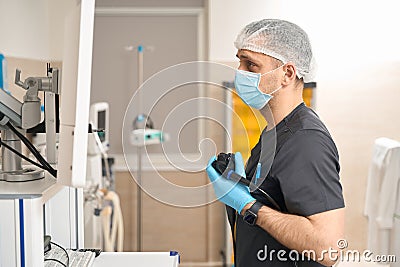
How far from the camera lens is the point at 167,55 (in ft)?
12.4

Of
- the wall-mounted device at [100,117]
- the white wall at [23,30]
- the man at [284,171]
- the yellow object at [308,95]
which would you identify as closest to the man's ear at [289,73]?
the man at [284,171]

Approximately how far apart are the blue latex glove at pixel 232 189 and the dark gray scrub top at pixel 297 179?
0.07 meters

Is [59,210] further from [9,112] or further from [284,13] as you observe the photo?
[284,13]

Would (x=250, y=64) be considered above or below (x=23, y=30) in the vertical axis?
below

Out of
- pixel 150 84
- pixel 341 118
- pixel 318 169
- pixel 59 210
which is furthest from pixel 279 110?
pixel 341 118

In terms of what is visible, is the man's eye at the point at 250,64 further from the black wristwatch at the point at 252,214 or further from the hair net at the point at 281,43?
the black wristwatch at the point at 252,214

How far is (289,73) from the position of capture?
160 cm

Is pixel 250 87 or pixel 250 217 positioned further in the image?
pixel 250 87

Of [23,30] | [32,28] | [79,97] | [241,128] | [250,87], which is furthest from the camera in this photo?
[241,128]

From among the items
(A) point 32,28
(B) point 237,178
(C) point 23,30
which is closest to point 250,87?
(B) point 237,178

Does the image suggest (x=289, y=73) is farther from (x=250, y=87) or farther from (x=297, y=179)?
(x=297, y=179)

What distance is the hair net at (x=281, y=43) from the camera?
5.23 ft

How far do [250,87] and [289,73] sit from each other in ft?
0.40

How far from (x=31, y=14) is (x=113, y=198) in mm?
1059
